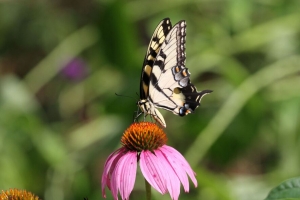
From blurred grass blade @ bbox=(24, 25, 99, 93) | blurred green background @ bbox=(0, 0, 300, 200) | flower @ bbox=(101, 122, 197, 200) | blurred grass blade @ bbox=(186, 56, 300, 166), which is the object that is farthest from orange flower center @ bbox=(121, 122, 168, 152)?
blurred grass blade @ bbox=(24, 25, 99, 93)

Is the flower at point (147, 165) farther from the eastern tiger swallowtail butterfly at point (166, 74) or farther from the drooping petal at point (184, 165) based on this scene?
the eastern tiger swallowtail butterfly at point (166, 74)

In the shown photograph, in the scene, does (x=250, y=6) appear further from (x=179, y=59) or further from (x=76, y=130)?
(x=179, y=59)

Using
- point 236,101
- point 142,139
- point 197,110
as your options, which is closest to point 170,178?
point 142,139

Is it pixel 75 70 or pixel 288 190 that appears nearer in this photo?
pixel 288 190

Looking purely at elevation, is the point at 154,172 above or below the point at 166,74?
below

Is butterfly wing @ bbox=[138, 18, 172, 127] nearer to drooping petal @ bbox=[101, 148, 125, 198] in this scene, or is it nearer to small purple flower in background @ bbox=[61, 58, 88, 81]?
drooping petal @ bbox=[101, 148, 125, 198]

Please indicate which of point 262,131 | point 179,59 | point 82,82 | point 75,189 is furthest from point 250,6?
point 179,59

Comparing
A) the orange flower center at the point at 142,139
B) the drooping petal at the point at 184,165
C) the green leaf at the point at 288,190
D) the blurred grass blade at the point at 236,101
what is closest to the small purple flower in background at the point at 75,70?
the blurred grass blade at the point at 236,101

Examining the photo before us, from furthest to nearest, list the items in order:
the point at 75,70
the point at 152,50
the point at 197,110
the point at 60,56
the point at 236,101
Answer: the point at 75,70
the point at 60,56
the point at 197,110
the point at 236,101
the point at 152,50

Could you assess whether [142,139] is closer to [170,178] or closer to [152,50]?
[170,178]

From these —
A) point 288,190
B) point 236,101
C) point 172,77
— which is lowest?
point 288,190
